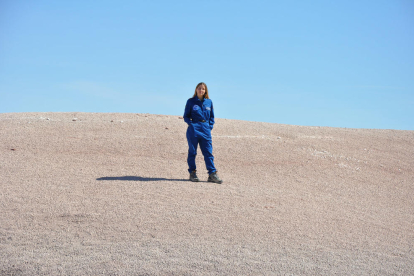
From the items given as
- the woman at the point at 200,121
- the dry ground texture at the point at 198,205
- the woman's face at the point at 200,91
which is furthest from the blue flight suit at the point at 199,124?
the dry ground texture at the point at 198,205

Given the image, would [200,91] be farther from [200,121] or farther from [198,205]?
[198,205]

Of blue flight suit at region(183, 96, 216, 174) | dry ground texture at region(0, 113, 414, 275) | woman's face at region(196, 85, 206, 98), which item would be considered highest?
woman's face at region(196, 85, 206, 98)

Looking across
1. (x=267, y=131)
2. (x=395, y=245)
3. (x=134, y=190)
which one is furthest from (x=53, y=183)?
(x=267, y=131)

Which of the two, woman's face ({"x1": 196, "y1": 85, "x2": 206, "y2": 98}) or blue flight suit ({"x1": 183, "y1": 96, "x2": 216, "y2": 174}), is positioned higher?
woman's face ({"x1": 196, "y1": 85, "x2": 206, "y2": 98})

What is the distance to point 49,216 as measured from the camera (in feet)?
20.1

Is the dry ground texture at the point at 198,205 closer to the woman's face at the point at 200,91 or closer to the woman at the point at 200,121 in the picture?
the woman at the point at 200,121

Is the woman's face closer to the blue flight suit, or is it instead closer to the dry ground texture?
the blue flight suit

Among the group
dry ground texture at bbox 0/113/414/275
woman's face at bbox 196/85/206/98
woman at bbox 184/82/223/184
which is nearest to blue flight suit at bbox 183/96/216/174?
woman at bbox 184/82/223/184

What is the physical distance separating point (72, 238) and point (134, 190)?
2.37 m

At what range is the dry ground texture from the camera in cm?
471

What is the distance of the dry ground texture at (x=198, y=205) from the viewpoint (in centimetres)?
471

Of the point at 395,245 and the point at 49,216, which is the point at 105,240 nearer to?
the point at 49,216

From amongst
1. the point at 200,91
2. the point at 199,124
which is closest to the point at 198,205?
the point at 199,124

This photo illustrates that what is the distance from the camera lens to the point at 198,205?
6.75m
